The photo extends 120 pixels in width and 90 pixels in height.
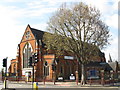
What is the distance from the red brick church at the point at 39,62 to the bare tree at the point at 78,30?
1332 cm

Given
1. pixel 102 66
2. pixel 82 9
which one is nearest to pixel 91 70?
pixel 102 66

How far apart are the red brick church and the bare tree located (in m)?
13.3

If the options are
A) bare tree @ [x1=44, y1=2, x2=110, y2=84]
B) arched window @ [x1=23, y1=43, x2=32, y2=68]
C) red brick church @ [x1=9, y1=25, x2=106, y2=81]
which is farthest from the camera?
arched window @ [x1=23, y1=43, x2=32, y2=68]

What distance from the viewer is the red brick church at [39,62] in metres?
47.7

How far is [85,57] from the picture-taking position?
114 feet

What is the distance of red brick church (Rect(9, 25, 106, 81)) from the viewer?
47700 millimetres

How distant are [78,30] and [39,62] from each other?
20040mm

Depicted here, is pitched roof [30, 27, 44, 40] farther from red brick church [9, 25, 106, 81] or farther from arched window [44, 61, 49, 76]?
arched window [44, 61, 49, 76]

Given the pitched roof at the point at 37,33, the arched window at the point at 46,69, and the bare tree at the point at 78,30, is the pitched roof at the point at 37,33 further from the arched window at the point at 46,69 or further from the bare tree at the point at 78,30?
the bare tree at the point at 78,30

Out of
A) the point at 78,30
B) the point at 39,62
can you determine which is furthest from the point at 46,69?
the point at 78,30

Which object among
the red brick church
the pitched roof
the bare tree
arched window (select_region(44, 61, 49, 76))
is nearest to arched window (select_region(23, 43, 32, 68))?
the red brick church

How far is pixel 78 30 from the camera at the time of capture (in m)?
33.3

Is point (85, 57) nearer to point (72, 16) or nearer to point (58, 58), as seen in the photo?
point (72, 16)

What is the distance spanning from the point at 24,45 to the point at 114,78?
28.0m
